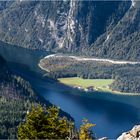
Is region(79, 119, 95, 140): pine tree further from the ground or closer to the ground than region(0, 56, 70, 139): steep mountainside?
further from the ground

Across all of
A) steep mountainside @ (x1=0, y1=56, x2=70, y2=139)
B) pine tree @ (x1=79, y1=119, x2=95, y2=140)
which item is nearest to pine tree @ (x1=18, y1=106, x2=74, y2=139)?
pine tree @ (x1=79, y1=119, x2=95, y2=140)

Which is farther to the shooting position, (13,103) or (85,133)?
(13,103)

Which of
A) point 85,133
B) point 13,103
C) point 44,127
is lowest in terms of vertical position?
point 13,103

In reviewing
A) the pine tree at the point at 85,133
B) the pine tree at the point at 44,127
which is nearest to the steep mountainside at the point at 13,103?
the pine tree at the point at 44,127

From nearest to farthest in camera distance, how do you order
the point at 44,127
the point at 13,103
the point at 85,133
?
1. the point at 85,133
2. the point at 44,127
3. the point at 13,103

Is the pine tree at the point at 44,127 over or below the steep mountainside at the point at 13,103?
over

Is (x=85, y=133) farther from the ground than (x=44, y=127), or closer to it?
closer to it

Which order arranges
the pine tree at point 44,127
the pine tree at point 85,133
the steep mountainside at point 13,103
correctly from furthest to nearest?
the steep mountainside at point 13,103, the pine tree at point 44,127, the pine tree at point 85,133

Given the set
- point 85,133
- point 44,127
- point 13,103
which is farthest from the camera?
point 13,103

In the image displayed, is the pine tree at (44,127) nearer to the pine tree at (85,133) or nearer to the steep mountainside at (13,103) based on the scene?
the pine tree at (85,133)

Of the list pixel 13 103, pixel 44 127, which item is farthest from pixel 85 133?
pixel 13 103

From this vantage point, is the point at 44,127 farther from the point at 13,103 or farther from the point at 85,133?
the point at 13,103

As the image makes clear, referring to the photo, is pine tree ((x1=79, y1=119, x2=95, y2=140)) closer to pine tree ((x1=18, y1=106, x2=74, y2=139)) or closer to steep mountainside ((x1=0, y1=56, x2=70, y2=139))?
pine tree ((x1=18, y1=106, x2=74, y2=139))

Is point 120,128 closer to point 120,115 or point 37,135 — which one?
point 120,115
